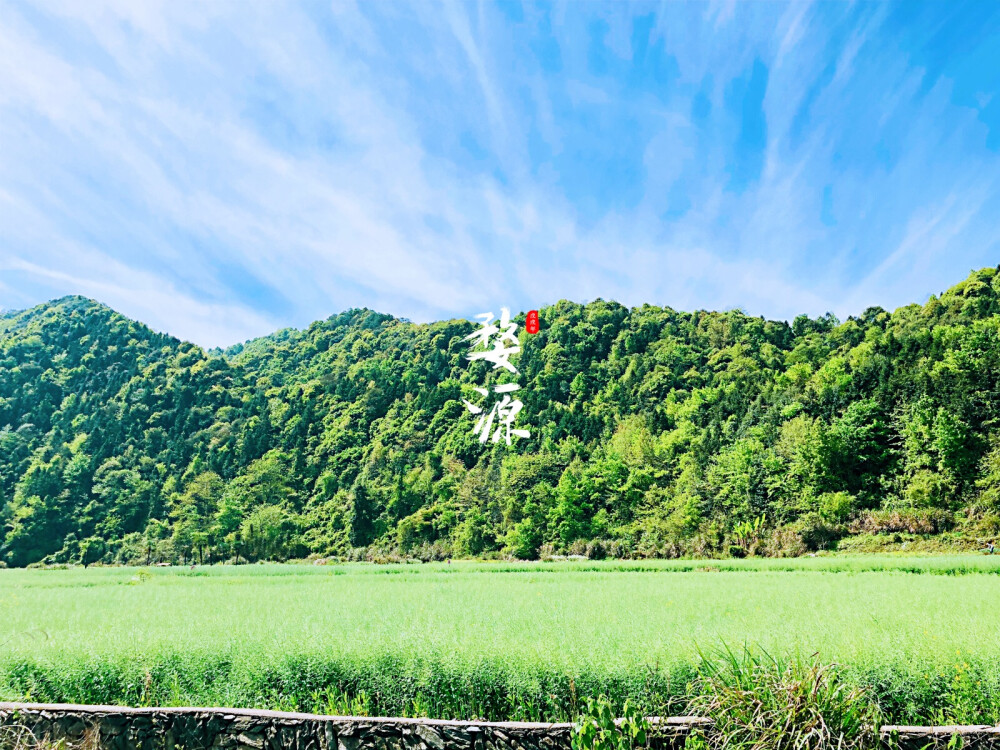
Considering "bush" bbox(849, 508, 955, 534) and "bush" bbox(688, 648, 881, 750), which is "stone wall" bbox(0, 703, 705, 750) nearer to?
"bush" bbox(688, 648, 881, 750)

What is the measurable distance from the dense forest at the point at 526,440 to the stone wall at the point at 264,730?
36.8m

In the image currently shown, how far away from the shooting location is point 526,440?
72.1 meters

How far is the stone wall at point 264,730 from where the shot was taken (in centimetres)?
495

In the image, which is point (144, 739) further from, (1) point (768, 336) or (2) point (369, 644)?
(1) point (768, 336)

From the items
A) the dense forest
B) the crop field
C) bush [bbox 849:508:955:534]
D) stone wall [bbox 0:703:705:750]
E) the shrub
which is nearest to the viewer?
the shrub

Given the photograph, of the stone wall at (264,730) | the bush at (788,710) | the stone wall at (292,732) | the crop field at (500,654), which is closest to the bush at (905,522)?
the crop field at (500,654)

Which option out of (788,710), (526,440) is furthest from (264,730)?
(526,440)

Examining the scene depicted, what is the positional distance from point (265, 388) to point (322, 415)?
52.3 feet

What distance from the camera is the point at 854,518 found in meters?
39.0

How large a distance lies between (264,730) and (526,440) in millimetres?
67037

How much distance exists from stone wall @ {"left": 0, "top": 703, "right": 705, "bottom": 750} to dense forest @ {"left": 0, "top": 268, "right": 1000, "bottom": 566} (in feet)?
121

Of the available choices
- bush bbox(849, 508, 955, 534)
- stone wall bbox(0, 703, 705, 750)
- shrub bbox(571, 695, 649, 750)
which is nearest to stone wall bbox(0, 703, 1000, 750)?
stone wall bbox(0, 703, 705, 750)

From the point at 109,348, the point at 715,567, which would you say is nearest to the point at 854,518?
the point at 715,567

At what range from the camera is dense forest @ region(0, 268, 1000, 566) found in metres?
42.2
